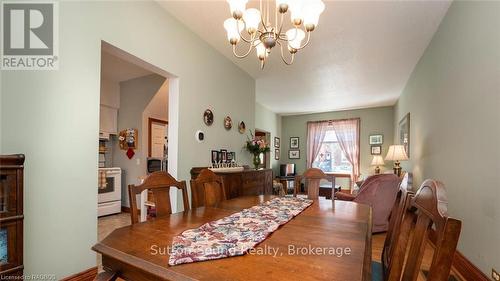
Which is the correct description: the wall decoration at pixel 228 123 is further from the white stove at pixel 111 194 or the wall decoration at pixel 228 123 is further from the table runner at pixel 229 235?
the white stove at pixel 111 194

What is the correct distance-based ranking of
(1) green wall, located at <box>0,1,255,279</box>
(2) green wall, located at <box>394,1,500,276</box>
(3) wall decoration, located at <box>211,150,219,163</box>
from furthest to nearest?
(3) wall decoration, located at <box>211,150,219,163</box>
(2) green wall, located at <box>394,1,500,276</box>
(1) green wall, located at <box>0,1,255,279</box>

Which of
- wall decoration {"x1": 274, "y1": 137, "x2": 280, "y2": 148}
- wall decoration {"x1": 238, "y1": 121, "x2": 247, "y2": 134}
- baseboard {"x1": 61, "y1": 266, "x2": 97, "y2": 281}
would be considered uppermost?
wall decoration {"x1": 238, "y1": 121, "x2": 247, "y2": 134}

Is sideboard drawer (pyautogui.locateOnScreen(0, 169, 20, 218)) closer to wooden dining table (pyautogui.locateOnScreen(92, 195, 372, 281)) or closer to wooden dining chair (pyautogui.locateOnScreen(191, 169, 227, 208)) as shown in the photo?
wooden dining table (pyautogui.locateOnScreen(92, 195, 372, 281))

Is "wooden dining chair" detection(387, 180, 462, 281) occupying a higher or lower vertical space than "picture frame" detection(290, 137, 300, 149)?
lower

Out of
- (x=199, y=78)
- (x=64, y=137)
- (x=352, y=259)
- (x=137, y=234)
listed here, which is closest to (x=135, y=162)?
(x=199, y=78)

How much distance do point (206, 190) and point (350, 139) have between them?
643cm

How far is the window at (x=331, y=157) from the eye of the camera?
7.48 meters

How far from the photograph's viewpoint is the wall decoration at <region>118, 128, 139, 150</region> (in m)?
4.56

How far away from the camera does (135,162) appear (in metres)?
4.60

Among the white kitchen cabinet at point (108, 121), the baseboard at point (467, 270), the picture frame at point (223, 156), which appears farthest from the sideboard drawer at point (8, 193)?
the white kitchen cabinet at point (108, 121)

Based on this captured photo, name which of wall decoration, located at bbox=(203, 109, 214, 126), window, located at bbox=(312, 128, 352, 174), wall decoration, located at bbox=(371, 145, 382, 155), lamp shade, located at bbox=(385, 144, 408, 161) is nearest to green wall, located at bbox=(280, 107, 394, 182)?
wall decoration, located at bbox=(371, 145, 382, 155)

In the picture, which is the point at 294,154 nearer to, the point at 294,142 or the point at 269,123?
the point at 294,142

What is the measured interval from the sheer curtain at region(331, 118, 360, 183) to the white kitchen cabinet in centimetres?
621

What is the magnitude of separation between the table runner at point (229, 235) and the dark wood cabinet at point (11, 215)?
1152 millimetres
